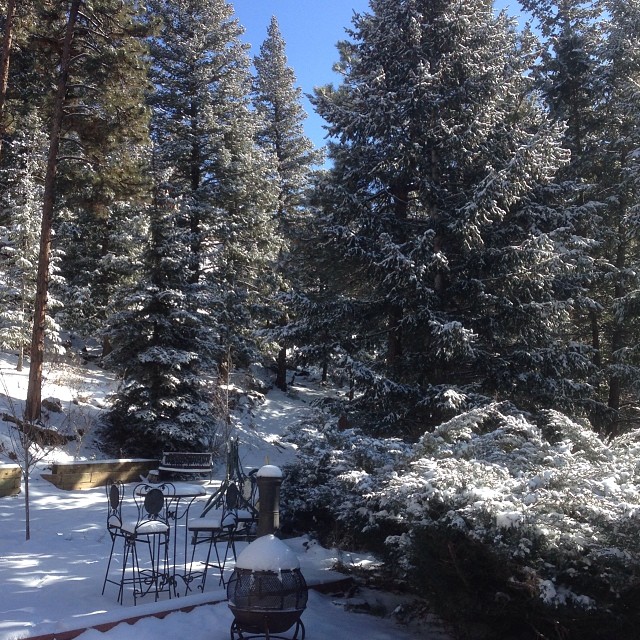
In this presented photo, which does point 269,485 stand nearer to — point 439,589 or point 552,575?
point 439,589

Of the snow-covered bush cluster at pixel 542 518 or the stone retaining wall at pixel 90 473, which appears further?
the stone retaining wall at pixel 90 473

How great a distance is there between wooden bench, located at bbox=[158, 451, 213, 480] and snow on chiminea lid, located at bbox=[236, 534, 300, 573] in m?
8.69

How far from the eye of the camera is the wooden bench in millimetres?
13117

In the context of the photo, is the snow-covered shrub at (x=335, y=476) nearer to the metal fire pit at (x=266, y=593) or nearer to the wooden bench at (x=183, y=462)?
the metal fire pit at (x=266, y=593)

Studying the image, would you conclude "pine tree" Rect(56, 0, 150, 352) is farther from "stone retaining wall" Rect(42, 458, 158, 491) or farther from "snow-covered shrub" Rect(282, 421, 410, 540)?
"snow-covered shrub" Rect(282, 421, 410, 540)

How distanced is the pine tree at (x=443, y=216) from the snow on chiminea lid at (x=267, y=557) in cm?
523

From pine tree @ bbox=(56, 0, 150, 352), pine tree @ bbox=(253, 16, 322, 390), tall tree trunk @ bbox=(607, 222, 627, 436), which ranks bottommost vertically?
tall tree trunk @ bbox=(607, 222, 627, 436)

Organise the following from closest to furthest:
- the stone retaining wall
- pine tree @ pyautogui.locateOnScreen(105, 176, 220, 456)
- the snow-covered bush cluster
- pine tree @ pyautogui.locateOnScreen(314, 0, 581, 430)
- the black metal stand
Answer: the snow-covered bush cluster < the black metal stand < pine tree @ pyautogui.locateOnScreen(314, 0, 581, 430) < the stone retaining wall < pine tree @ pyautogui.locateOnScreen(105, 176, 220, 456)

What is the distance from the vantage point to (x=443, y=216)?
34.8 feet

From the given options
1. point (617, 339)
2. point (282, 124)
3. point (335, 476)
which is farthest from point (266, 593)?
point (282, 124)

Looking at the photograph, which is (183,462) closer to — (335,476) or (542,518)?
(335,476)

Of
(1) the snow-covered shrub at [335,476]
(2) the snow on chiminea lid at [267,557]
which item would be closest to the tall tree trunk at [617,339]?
(1) the snow-covered shrub at [335,476]

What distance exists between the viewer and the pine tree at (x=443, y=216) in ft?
32.8

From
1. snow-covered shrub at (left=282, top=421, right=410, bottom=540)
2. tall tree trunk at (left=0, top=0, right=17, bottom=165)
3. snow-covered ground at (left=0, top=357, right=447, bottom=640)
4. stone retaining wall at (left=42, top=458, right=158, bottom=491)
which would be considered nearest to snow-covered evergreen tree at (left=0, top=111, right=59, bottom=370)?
tall tree trunk at (left=0, top=0, right=17, bottom=165)
